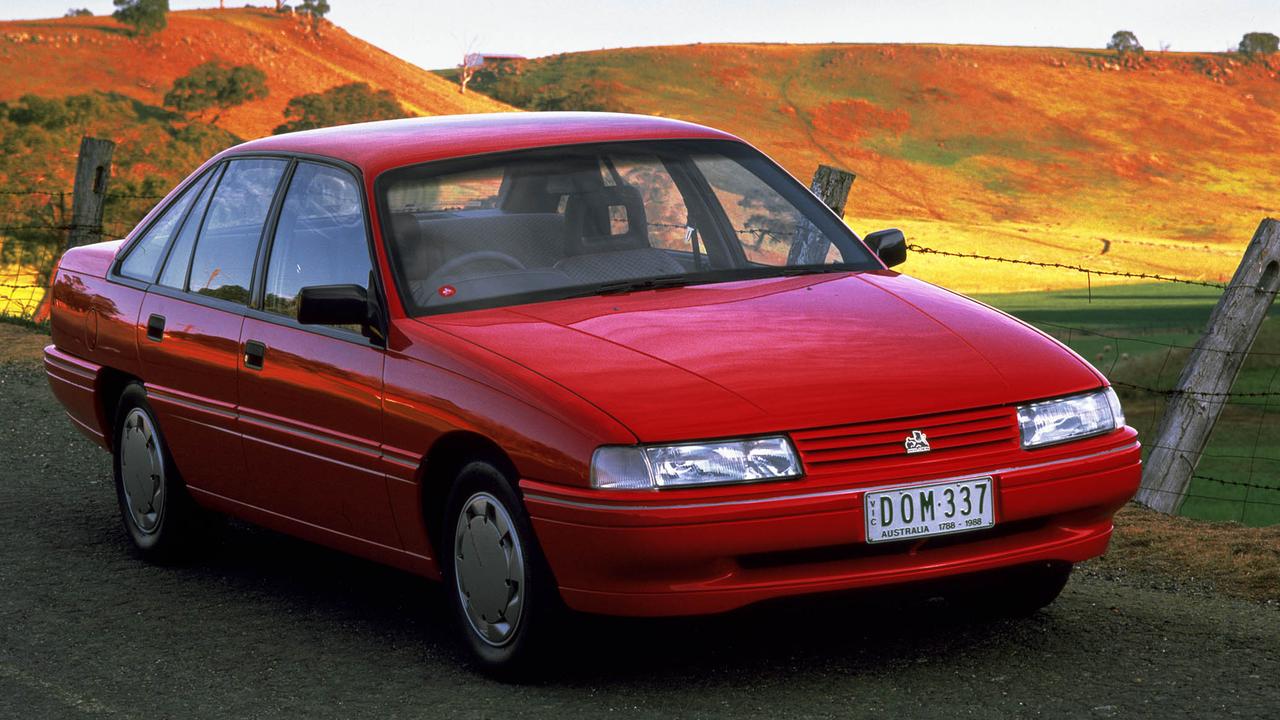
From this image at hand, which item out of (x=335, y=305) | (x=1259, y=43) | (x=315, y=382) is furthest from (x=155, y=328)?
(x=1259, y=43)

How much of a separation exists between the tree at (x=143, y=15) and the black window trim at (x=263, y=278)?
110367 millimetres

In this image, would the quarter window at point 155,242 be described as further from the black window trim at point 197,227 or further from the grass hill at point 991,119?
the grass hill at point 991,119

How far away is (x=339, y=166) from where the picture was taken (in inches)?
245

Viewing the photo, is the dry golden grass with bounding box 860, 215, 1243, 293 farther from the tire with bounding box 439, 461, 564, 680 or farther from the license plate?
the license plate

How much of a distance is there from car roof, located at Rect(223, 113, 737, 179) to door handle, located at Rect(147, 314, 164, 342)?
0.75 m

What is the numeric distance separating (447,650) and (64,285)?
10.6 feet

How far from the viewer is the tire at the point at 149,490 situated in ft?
23.1

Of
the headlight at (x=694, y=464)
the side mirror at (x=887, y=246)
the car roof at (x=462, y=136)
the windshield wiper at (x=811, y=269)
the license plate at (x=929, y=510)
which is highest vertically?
the car roof at (x=462, y=136)

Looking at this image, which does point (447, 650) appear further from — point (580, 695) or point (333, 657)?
point (580, 695)

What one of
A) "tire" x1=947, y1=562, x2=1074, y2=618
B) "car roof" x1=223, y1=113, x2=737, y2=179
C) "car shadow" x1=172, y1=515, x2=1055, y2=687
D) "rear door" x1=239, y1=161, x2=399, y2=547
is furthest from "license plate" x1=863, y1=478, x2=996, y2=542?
"car roof" x1=223, y1=113, x2=737, y2=179

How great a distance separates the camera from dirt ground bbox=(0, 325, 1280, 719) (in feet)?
16.2

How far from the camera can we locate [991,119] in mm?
139125

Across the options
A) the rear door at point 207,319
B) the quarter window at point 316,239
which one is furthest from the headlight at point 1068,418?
the rear door at point 207,319

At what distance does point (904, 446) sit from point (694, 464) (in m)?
0.56
